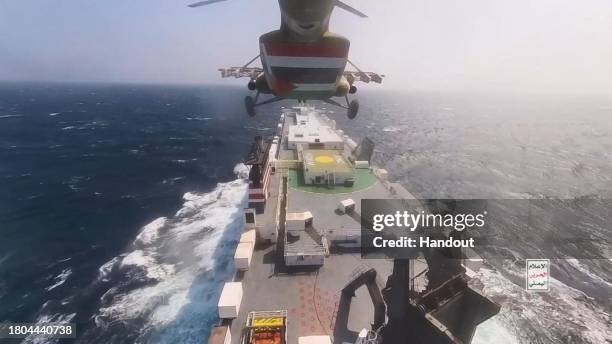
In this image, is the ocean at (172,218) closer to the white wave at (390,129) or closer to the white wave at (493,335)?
the white wave at (493,335)

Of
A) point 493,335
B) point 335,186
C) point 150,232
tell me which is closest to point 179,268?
point 150,232

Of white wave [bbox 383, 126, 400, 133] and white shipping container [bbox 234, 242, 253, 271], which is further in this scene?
white wave [bbox 383, 126, 400, 133]

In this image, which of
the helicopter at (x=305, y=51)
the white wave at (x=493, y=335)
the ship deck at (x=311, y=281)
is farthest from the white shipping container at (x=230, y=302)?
the white wave at (x=493, y=335)

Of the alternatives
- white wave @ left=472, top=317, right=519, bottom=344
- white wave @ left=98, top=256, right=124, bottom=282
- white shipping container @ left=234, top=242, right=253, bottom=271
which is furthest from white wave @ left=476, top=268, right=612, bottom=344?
white wave @ left=98, top=256, right=124, bottom=282

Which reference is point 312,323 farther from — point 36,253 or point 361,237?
point 36,253

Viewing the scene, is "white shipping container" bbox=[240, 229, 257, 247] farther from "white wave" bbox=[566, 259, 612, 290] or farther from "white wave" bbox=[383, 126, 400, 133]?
"white wave" bbox=[383, 126, 400, 133]

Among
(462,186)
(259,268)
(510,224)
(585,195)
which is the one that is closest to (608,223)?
(585,195)
